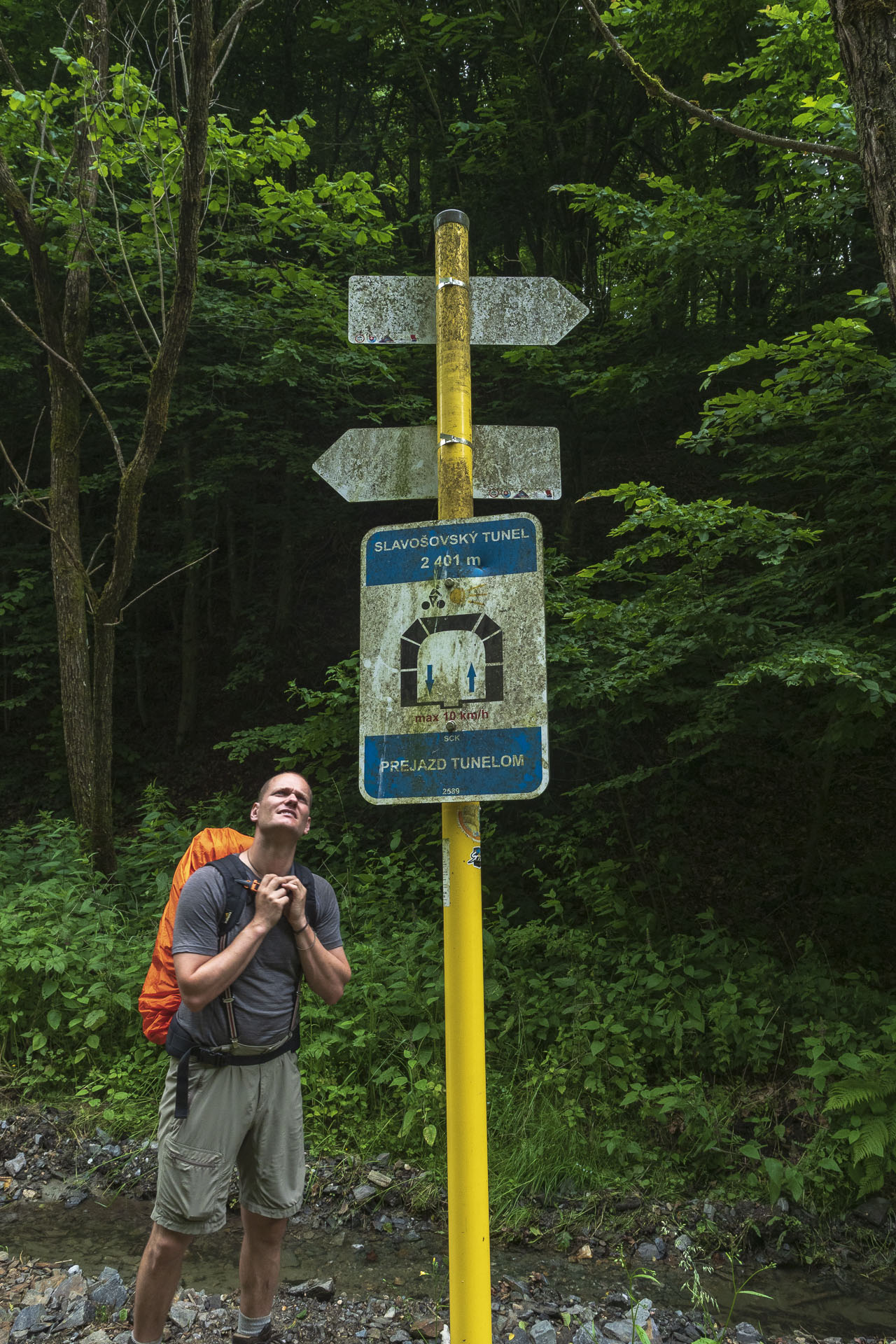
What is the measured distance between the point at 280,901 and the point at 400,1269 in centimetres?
241

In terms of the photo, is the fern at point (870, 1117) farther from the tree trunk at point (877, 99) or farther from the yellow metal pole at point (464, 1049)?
the tree trunk at point (877, 99)

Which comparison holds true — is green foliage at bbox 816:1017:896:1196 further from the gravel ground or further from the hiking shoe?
the hiking shoe

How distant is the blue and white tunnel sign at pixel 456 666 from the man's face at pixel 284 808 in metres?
0.83

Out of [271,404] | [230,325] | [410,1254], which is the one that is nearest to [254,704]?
[271,404]

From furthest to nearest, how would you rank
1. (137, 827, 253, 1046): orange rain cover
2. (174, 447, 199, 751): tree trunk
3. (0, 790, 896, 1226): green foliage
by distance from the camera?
(174, 447, 199, 751): tree trunk, (0, 790, 896, 1226): green foliage, (137, 827, 253, 1046): orange rain cover

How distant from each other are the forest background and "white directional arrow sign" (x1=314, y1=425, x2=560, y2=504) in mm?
1701

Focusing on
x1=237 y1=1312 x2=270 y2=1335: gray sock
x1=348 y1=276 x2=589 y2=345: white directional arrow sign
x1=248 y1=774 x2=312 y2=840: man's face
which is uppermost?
x1=348 y1=276 x2=589 y2=345: white directional arrow sign

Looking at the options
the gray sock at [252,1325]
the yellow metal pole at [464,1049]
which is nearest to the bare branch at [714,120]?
the yellow metal pole at [464,1049]

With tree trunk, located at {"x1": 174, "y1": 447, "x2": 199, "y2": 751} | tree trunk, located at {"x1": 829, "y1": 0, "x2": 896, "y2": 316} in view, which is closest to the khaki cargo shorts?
tree trunk, located at {"x1": 829, "y1": 0, "x2": 896, "y2": 316}

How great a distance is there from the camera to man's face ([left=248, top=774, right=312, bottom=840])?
9.41 feet

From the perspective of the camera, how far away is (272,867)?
2955 millimetres

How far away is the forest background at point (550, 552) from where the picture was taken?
493 centimetres

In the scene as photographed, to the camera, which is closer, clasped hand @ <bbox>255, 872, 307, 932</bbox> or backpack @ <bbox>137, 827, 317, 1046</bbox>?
clasped hand @ <bbox>255, 872, 307, 932</bbox>

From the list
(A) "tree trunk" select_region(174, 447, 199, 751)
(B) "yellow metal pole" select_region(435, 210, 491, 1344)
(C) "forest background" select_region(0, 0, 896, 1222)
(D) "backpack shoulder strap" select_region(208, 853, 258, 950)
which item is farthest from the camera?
(A) "tree trunk" select_region(174, 447, 199, 751)
